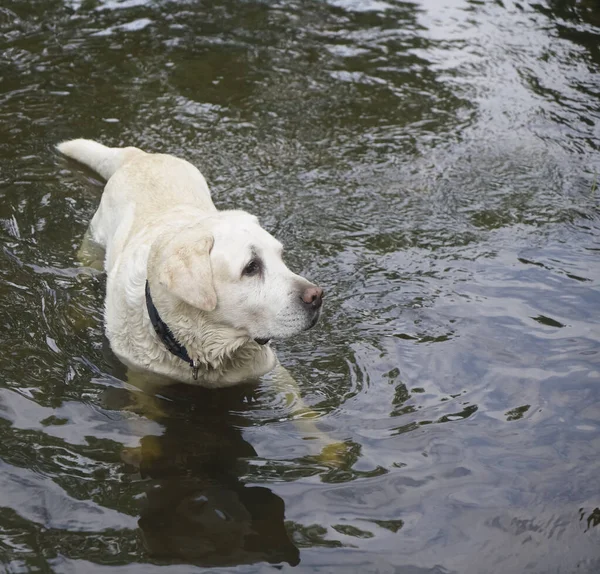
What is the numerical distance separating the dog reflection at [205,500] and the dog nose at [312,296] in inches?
35.4

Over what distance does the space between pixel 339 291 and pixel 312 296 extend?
63.6 inches

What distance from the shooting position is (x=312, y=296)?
4.16m

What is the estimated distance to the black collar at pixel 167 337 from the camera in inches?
176

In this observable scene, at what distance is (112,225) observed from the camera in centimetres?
596

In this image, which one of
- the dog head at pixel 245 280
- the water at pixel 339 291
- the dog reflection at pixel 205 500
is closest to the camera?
the dog reflection at pixel 205 500

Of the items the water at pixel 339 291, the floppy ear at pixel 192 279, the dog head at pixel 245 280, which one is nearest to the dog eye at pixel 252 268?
the dog head at pixel 245 280

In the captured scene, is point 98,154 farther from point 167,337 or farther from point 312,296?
point 312,296

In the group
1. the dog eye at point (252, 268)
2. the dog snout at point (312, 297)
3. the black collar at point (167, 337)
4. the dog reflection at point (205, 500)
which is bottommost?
the dog reflection at point (205, 500)

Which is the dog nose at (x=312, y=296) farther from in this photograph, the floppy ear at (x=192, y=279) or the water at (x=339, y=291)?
the water at (x=339, y=291)

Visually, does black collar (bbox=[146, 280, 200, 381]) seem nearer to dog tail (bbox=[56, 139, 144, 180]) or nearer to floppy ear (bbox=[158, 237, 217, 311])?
floppy ear (bbox=[158, 237, 217, 311])

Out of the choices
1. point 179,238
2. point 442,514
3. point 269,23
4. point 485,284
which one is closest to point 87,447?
point 179,238

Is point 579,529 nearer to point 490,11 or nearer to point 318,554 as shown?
point 318,554

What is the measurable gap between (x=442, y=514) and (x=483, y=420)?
869 millimetres

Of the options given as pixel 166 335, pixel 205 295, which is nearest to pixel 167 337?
pixel 166 335
